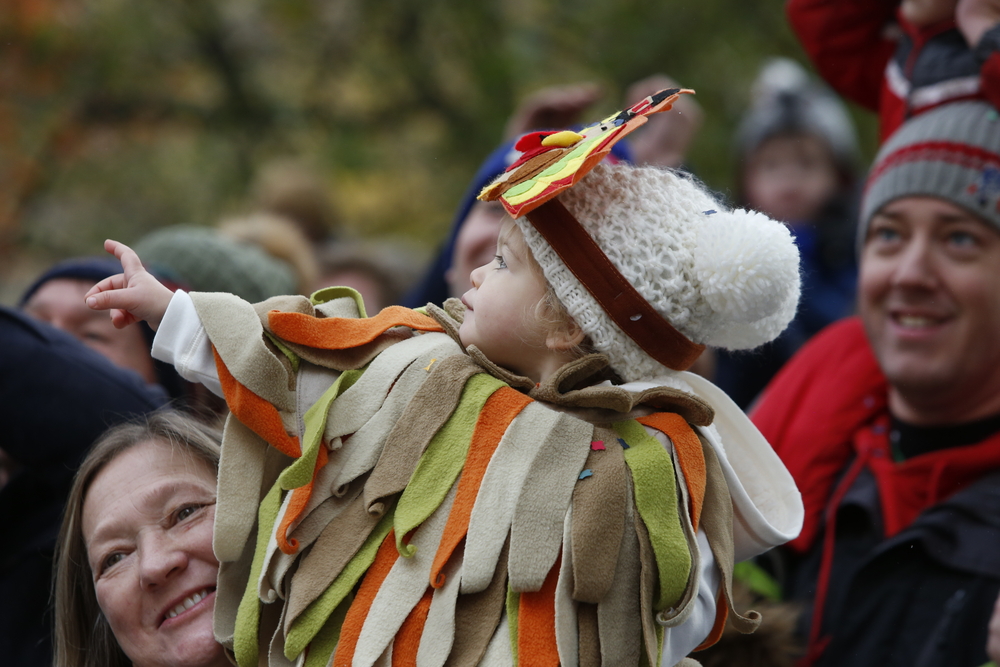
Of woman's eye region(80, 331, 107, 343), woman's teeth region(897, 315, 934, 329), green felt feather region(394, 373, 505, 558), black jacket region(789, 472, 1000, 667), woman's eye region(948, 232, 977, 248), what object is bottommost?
black jacket region(789, 472, 1000, 667)

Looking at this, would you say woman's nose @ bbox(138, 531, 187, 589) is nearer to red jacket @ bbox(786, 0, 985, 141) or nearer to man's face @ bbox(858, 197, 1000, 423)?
man's face @ bbox(858, 197, 1000, 423)

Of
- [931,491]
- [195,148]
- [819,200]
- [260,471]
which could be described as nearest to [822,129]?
[819,200]

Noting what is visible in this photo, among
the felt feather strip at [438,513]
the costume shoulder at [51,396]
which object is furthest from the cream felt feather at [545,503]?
the costume shoulder at [51,396]

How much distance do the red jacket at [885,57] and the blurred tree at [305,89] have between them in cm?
272

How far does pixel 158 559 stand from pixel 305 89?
5.84 meters

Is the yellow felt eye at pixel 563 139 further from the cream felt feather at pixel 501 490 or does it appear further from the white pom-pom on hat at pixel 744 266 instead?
the cream felt feather at pixel 501 490

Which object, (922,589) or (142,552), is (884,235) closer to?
(922,589)

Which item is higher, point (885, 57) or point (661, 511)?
point (661, 511)

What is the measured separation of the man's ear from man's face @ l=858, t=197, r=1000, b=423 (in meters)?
1.29

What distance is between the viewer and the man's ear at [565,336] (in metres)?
1.57

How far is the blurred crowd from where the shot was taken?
2.17 metres

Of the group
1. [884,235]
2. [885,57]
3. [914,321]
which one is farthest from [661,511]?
[885,57]

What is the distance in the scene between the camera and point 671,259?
151 centimetres

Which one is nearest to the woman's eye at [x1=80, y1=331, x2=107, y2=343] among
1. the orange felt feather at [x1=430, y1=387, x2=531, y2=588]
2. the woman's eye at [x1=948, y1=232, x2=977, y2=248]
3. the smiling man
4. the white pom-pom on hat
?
the orange felt feather at [x1=430, y1=387, x2=531, y2=588]
